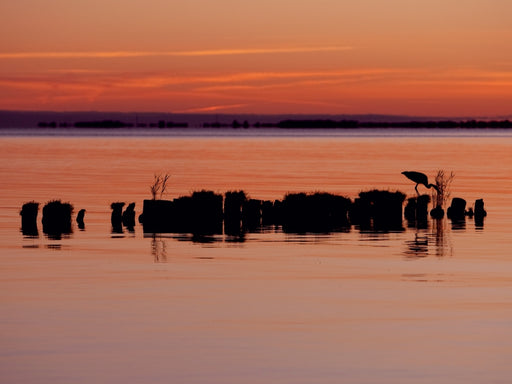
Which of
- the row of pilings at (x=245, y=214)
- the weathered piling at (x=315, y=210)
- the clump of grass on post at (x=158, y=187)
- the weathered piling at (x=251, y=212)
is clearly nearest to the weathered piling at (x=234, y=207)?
the row of pilings at (x=245, y=214)

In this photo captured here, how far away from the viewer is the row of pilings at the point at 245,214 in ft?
112

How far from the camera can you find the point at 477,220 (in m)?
36.9

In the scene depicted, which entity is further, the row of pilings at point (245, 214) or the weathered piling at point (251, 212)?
the weathered piling at point (251, 212)

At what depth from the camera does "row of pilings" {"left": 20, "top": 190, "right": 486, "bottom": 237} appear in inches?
1345

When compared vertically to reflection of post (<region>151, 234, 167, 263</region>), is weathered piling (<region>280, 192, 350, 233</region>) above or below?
above

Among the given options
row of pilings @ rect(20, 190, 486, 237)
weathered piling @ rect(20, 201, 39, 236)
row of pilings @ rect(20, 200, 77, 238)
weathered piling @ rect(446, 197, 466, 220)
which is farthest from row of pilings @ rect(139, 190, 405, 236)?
weathered piling @ rect(20, 201, 39, 236)

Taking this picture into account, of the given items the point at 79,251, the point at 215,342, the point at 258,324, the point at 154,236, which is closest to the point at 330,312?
the point at 258,324

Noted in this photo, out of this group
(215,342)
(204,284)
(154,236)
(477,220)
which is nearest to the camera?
(215,342)

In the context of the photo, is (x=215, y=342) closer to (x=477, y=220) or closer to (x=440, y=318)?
(x=440, y=318)

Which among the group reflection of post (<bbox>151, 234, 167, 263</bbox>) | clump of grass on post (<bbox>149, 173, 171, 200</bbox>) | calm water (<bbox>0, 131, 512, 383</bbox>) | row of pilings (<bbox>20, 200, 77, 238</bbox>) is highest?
clump of grass on post (<bbox>149, 173, 171, 200</bbox>)

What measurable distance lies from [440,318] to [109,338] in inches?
210

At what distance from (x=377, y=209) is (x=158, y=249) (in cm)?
1148

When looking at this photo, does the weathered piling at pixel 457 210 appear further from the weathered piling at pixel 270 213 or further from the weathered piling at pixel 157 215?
the weathered piling at pixel 157 215

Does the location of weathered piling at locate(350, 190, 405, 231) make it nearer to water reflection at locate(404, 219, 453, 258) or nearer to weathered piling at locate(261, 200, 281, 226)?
water reflection at locate(404, 219, 453, 258)
